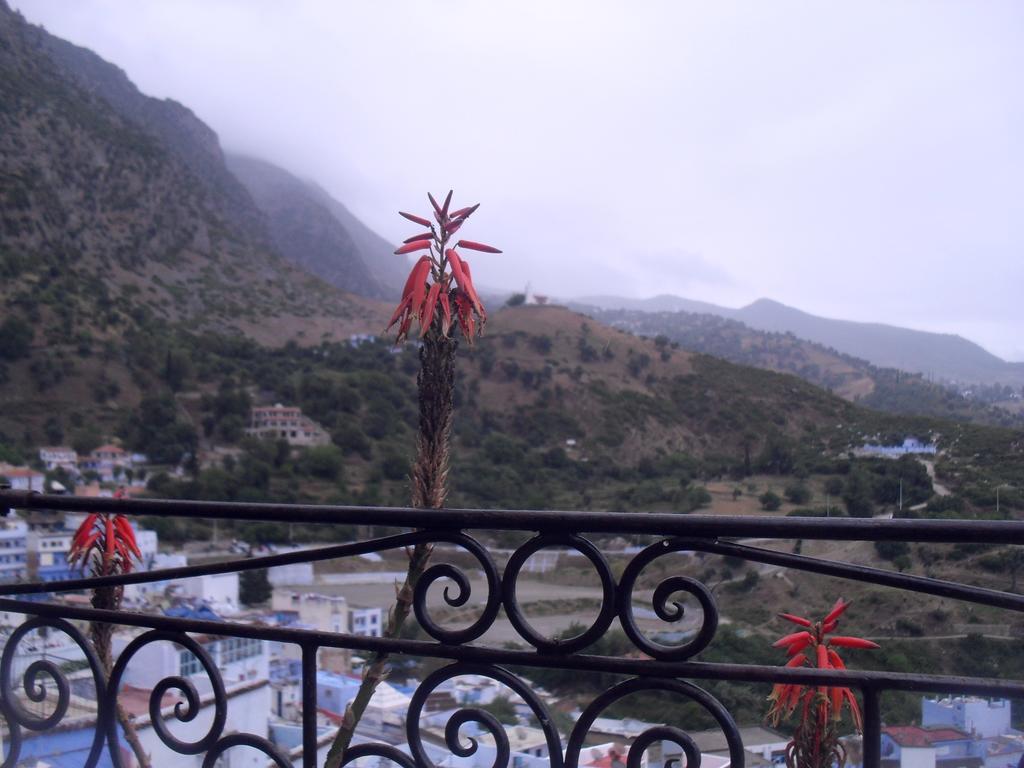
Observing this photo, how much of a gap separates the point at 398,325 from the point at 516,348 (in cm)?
2819

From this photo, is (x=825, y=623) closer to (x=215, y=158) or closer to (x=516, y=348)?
(x=516, y=348)

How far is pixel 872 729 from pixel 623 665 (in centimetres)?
39

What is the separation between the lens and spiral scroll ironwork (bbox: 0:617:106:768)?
1686 mm

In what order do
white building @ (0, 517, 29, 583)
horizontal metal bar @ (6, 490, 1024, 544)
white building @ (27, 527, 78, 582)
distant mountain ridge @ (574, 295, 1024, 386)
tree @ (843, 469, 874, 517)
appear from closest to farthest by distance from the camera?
1. horizontal metal bar @ (6, 490, 1024, 544)
2. tree @ (843, 469, 874, 517)
3. white building @ (27, 527, 78, 582)
4. white building @ (0, 517, 29, 583)
5. distant mountain ridge @ (574, 295, 1024, 386)

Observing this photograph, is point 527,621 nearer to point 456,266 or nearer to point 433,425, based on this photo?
point 433,425

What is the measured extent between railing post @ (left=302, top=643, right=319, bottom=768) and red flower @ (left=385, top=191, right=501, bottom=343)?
2.16 ft

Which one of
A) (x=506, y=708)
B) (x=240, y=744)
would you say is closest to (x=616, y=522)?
(x=240, y=744)

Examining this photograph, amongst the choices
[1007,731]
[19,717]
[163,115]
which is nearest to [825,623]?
[1007,731]

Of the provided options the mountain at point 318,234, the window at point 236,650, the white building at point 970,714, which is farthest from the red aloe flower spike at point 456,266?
the mountain at point 318,234

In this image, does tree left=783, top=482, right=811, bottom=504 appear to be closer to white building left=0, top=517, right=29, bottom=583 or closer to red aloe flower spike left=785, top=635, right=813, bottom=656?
red aloe flower spike left=785, top=635, right=813, bottom=656

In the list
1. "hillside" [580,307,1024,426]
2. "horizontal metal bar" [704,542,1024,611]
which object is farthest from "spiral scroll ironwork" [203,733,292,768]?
"hillside" [580,307,1024,426]

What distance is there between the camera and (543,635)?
131 cm

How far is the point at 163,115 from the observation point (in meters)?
66.3

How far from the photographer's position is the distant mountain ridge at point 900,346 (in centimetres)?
1512
